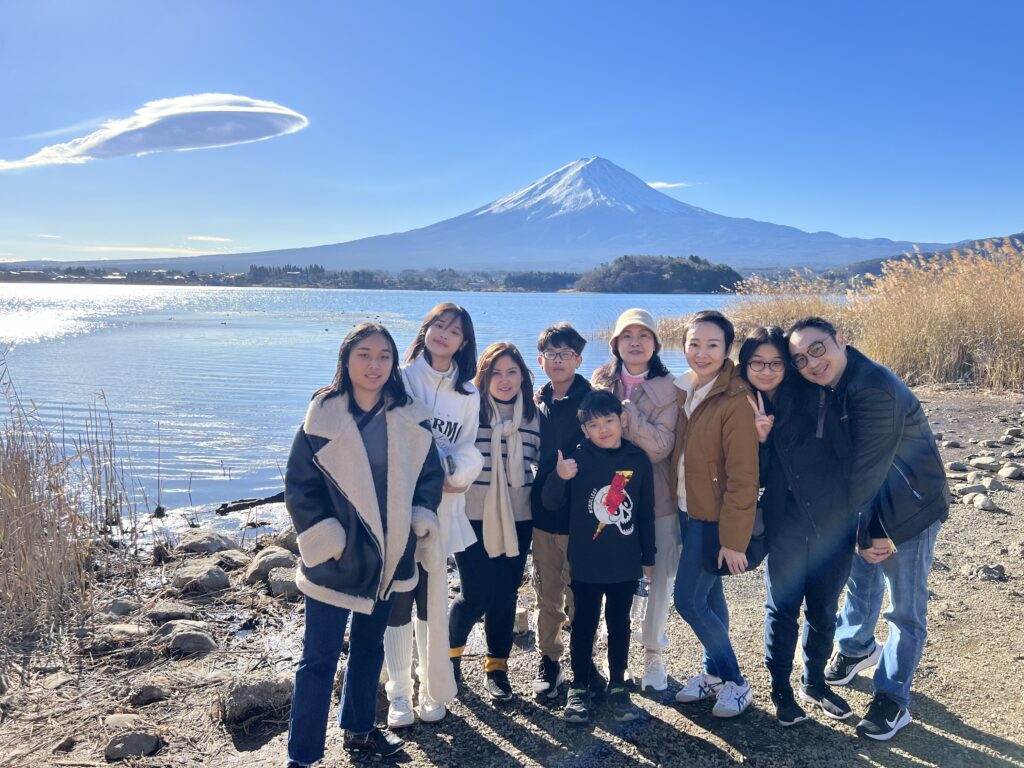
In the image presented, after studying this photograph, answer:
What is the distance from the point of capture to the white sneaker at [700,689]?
3.10 meters

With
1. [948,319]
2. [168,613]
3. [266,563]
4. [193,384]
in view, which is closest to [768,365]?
[168,613]

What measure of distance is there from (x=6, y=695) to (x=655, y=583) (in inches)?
122

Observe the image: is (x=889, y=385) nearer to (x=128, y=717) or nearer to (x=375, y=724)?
(x=375, y=724)

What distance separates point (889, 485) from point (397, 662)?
2.11m

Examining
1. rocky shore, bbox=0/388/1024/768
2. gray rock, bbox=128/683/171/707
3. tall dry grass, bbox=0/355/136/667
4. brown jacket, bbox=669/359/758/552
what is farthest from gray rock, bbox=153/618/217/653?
brown jacket, bbox=669/359/758/552

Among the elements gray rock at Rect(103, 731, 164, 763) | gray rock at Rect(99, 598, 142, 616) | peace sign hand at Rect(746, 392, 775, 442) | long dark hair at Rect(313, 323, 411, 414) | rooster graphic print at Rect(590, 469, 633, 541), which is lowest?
gray rock at Rect(99, 598, 142, 616)

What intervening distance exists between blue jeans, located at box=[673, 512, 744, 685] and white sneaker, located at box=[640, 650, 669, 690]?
0.87 ft

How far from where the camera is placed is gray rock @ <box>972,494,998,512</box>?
5.49 meters

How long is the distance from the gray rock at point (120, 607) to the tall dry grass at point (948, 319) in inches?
304

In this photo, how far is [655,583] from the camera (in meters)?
3.32


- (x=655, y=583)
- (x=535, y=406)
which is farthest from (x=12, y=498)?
(x=655, y=583)

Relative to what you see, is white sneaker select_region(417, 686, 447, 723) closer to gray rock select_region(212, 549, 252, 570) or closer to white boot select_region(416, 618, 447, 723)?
white boot select_region(416, 618, 447, 723)

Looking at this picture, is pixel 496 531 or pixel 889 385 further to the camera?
pixel 496 531

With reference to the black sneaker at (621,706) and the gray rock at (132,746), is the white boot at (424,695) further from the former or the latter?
the gray rock at (132,746)
